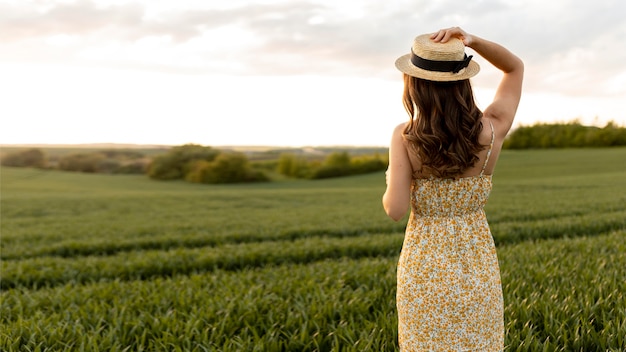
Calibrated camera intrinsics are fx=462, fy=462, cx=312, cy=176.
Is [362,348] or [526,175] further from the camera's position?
[526,175]

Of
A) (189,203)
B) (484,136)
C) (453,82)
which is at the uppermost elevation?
(453,82)

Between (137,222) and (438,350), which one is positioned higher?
(438,350)

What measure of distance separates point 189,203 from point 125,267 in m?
14.7

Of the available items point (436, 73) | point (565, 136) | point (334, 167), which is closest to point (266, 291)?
point (436, 73)

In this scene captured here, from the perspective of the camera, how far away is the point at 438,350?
2752 millimetres

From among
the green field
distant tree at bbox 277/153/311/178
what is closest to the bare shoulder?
the green field

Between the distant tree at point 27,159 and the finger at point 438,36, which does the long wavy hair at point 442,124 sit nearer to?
the finger at point 438,36

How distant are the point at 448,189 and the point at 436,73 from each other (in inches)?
25.7

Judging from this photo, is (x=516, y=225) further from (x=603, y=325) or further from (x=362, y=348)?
(x=362, y=348)

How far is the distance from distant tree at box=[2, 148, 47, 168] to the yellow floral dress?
6034cm

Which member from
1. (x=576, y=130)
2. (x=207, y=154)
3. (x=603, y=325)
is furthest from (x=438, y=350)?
(x=576, y=130)

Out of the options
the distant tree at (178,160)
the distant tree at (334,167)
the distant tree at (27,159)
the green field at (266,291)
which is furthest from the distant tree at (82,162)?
the green field at (266,291)

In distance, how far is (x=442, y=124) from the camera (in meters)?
2.45

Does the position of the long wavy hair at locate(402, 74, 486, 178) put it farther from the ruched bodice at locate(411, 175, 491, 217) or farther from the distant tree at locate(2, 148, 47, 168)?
the distant tree at locate(2, 148, 47, 168)
